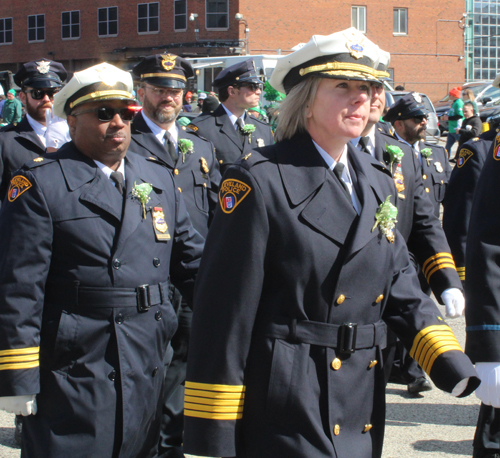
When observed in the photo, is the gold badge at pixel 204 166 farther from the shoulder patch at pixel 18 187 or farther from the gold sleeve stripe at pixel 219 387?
the gold sleeve stripe at pixel 219 387

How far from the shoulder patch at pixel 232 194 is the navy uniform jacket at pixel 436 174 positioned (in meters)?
5.14

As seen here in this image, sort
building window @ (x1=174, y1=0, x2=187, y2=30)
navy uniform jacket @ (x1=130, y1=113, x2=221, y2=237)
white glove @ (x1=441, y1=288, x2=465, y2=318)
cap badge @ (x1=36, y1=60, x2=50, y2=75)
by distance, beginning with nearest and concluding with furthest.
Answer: white glove @ (x1=441, y1=288, x2=465, y2=318) < navy uniform jacket @ (x1=130, y1=113, x2=221, y2=237) < cap badge @ (x1=36, y1=60, x2=50, y2=75) < building window @ (x1=174, y1=0, x2=187, y2=30)

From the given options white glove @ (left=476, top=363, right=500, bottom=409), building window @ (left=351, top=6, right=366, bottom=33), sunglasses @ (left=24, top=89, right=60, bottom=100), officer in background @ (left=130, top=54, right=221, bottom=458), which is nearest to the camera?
white glove @ (left=476, top=363, right=500, bottom=409)

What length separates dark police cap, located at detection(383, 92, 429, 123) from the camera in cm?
727

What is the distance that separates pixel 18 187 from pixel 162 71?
2728 mm

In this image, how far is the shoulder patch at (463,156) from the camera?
5145 millimetres

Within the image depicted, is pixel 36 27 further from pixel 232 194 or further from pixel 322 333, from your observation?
pixel 322 333

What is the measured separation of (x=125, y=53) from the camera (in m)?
43.2

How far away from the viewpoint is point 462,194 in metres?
5.21

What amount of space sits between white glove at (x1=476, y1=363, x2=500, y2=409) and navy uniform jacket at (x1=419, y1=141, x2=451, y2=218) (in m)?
4.60

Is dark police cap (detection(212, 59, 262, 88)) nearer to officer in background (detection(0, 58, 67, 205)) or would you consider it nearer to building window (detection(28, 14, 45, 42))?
officer in background (detection(0, 58, 67, 205))

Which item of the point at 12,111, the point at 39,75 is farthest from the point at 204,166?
the point at 12,111

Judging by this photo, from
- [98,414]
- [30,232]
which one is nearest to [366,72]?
[30,232]

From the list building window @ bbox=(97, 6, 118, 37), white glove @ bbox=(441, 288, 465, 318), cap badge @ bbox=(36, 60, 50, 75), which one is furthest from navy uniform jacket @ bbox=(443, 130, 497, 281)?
building window @ bbox=(97, 6, 118, 37)
